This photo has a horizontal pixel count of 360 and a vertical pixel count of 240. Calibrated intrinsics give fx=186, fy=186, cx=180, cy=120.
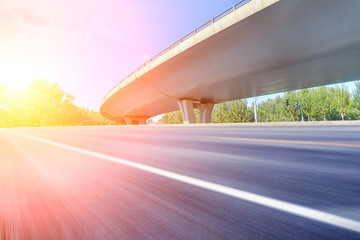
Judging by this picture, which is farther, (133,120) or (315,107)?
(133,120)

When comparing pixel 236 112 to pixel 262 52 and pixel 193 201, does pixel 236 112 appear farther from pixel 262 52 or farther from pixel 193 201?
pixel 193 201

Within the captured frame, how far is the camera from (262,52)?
18562 millimetres

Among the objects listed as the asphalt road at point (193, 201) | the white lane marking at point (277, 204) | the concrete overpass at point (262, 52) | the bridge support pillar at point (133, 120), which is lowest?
the asphalt road at point (193, 201)

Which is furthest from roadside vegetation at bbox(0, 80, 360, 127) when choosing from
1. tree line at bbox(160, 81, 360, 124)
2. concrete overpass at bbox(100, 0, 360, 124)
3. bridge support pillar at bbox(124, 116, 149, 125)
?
concrete overpass at bbox(100, 0, 360, 124)

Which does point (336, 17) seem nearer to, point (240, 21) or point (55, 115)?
point (240, 21)

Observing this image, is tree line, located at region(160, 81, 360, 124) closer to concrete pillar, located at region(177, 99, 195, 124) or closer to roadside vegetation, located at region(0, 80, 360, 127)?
roadside vegetation, located at region(0, 80, 360, 127)

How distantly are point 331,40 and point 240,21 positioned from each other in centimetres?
810

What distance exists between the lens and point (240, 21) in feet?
51.1

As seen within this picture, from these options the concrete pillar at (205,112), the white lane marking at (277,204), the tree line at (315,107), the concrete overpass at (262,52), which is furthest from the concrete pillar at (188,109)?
the white lane marking at (277,204)

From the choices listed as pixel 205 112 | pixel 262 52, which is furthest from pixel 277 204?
pixel 205 112

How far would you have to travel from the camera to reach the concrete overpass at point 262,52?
14085 millimetres

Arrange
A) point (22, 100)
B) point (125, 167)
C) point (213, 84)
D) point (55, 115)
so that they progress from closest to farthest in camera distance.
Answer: point (125, 167) < point (213, 84) < point (22, 100) < point (55, 115)

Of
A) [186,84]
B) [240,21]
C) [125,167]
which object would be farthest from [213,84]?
[125,167]

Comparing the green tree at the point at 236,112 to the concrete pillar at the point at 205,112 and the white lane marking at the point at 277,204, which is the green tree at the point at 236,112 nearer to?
the concrete pillar at the point at 205,112
